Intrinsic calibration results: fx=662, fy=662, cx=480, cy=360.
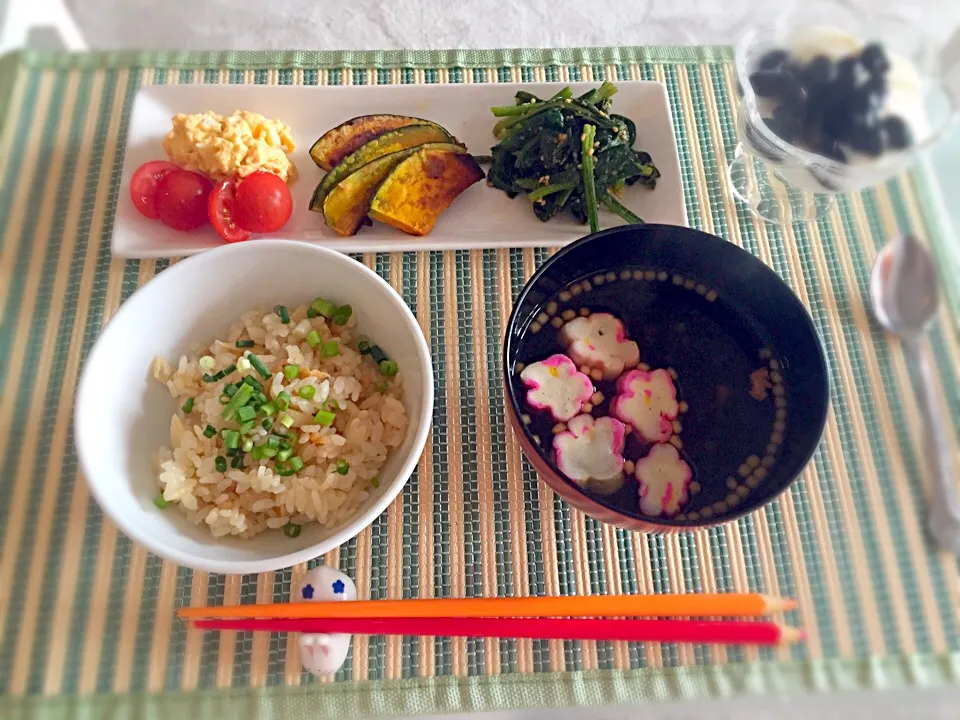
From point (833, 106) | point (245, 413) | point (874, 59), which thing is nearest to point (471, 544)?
point (245, 413)

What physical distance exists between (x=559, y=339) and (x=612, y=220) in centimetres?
30

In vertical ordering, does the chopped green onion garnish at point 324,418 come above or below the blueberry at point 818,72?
below

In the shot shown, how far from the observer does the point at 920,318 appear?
1084 millimetres

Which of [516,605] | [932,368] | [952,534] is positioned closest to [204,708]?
[516,605]

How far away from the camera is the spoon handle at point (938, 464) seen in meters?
0.96

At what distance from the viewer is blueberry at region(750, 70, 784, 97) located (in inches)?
39.1

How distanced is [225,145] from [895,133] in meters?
1.04

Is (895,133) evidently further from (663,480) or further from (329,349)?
(329,349)

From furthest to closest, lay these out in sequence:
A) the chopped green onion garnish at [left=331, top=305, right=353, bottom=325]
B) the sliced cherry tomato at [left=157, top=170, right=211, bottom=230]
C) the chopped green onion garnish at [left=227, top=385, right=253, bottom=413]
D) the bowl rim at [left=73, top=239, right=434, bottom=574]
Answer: the sliced cherry tomato at [left=157, top=170, right=211, bottom=230] < the chopped green onion garnish at [left=331, top=305, right=353, bottom=325] < the chopped green onion garnish at [left=227, top=385, right=253, bottom=413] < the bowl rim at [left=73, top=239, right=434, bottom=574]

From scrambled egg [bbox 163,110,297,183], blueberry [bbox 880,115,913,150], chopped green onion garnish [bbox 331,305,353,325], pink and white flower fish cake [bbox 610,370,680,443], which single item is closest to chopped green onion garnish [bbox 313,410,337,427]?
chopped green onion garnish [bbox 331,305,353,325]

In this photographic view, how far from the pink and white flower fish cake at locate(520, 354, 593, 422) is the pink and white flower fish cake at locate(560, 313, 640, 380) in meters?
0.03

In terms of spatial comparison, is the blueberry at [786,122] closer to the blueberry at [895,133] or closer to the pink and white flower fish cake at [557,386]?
the blueberry at [895,133]

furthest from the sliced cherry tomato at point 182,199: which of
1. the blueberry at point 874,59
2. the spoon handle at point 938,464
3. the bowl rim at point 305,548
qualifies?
the spoon handle at point 938,464

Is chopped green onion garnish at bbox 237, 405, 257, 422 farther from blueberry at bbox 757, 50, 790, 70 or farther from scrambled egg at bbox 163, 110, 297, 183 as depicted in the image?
blueberry at bbox 757, 50, 790, 70
